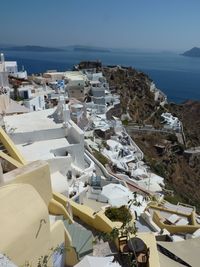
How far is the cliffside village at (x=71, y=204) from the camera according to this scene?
7.58 metres

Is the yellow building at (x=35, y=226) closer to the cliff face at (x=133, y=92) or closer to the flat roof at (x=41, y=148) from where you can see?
the flat roof at (x=41, y=148)

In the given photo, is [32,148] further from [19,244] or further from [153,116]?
[153,116]

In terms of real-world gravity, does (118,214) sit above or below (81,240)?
below

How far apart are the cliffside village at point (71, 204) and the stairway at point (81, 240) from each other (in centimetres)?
3

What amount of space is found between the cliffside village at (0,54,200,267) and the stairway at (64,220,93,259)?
3cm

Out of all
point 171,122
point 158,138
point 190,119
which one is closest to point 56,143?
point 158,138

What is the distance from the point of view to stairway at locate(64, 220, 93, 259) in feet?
31.8

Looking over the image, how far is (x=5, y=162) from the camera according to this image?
12141 mm

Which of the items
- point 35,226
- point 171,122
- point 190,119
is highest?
point 35,226

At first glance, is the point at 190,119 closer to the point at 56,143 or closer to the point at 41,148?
the point at 56,143

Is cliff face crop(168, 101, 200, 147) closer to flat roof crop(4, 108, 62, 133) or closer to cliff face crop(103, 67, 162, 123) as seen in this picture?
cliff face crop(103, 67, 162, 123)

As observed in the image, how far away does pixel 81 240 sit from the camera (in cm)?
998

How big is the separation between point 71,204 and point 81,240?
2466 mm

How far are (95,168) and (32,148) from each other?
4978 millimetres
